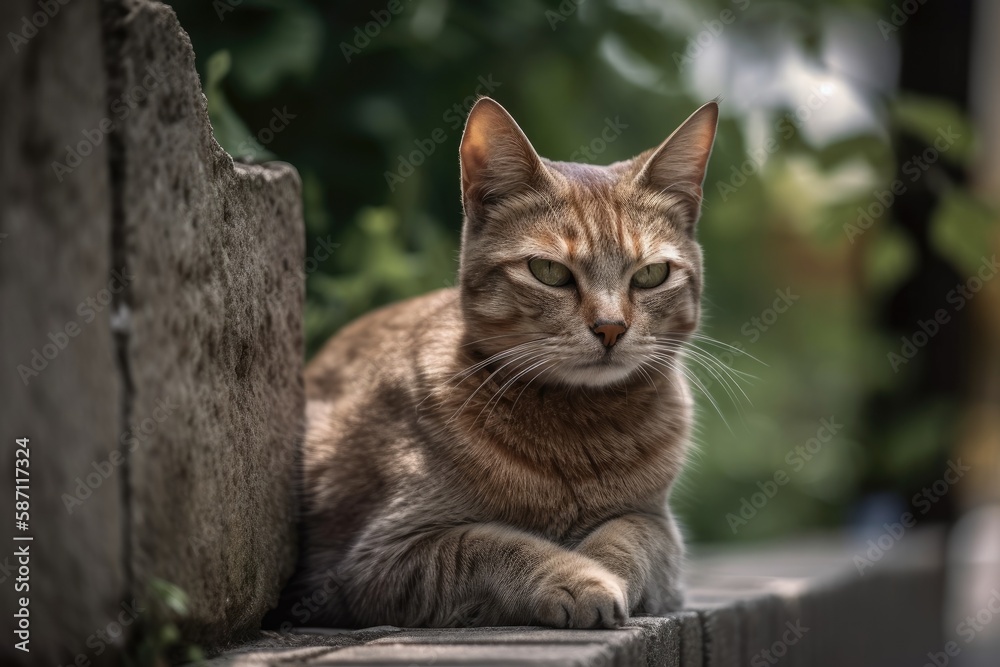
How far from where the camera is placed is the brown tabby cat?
2586mm

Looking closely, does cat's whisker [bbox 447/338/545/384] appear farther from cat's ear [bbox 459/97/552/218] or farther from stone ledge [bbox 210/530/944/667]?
stone ledge [bbox 210/530/944/667]

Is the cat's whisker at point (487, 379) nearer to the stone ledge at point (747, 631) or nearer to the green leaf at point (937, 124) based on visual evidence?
the stone ledge at point (747, 631)

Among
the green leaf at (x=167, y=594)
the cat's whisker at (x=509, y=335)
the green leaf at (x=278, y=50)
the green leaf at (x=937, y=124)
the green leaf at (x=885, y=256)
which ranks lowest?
the green leaf at (x=885, y=256)

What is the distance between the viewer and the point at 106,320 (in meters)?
1.69

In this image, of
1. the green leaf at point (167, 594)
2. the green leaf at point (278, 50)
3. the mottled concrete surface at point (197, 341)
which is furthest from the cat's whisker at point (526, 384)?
the green leaf at point (278, 50)

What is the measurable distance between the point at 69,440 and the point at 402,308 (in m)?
2.05

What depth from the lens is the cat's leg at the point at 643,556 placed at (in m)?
2.56

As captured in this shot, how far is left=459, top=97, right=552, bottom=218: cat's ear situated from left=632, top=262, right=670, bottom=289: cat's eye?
371 millimetres

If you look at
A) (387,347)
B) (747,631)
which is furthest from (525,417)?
(747,631)

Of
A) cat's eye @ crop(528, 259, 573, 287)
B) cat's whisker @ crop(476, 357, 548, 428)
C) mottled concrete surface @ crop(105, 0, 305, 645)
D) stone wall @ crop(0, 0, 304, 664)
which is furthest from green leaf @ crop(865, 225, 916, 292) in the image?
stone wall @ crop(0, 0, 304, 664)

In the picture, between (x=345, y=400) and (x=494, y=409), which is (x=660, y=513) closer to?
(x=494, y=409)

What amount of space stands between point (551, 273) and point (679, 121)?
2.32m

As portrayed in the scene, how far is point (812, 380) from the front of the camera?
8.41m

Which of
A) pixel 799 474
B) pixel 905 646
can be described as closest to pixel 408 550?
pixel 905 646
